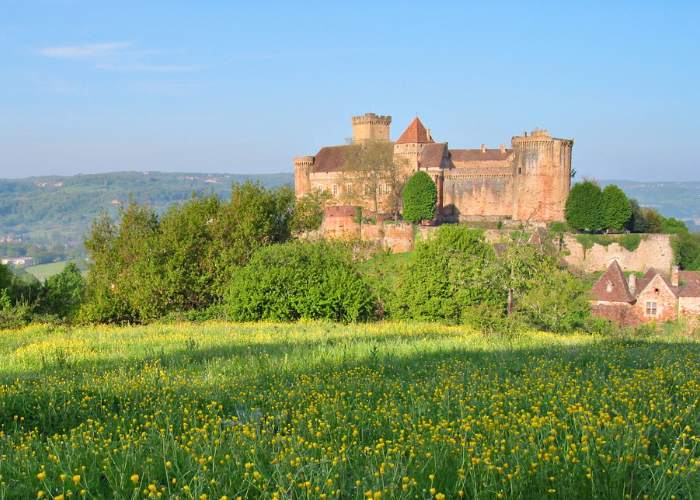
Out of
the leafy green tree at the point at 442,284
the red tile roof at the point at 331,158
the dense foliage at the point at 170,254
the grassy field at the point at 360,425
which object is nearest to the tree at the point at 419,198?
the red tile roof at the point at 331,158

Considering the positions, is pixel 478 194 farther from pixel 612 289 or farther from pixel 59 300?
pixel 59 300

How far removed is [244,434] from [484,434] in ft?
6.06

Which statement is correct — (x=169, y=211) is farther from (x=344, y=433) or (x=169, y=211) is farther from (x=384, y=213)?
(x=384, y=213)

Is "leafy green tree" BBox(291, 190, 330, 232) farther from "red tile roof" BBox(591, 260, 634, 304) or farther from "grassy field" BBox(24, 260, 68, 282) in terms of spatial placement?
"grassy field" BBox(24, 260, 68, 282)

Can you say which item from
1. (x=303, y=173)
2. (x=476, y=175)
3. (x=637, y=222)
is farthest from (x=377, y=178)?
(x=637, y=222)

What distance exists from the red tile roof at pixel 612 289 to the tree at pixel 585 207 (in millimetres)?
13049

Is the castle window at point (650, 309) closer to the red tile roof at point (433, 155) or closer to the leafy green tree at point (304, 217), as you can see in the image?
the leafy green tree at point (304, 217)

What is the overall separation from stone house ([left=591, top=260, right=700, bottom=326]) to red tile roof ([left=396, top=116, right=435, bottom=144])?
27.7 meters

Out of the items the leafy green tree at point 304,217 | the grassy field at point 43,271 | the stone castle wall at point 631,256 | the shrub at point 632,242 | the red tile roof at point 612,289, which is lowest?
the grassy field at point 43,271

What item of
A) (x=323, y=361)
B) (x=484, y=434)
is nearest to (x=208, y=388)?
(x=323, y=361)

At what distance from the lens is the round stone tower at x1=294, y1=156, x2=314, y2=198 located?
7112 cm

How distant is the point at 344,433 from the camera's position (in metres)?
5.70

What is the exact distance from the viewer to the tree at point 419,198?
193ft

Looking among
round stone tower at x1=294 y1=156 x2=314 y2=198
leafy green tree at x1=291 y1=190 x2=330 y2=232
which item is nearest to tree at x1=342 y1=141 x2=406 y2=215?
round stone tower at x1=294 y1=156 x2=314 y2=198
